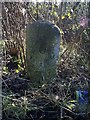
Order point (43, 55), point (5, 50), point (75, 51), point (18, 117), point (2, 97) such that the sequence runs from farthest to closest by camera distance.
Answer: point (5, 50) < point (75, 51) < point (43, 55) < point (2, 97) < point (18, 117)

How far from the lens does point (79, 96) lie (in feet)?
9.37

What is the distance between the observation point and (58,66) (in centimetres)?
383

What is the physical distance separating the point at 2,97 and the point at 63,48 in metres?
1.40

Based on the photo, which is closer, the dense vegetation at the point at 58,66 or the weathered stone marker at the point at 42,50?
the dense vegetation at the point at 58,66

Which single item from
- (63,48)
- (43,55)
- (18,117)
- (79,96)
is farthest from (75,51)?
(18,117)

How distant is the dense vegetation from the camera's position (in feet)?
9.38

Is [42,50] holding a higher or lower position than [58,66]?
higher

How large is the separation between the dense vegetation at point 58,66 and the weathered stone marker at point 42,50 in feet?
0.45

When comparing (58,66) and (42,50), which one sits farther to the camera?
(58,66)

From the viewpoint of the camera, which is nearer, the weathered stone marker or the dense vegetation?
the dense vegetation

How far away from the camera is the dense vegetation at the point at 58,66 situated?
2859 mm

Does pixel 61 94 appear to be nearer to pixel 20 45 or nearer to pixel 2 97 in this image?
pixel 2 97

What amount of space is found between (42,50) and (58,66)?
1.57 ft

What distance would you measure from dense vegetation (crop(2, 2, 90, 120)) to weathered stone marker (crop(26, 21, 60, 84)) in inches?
5.4
